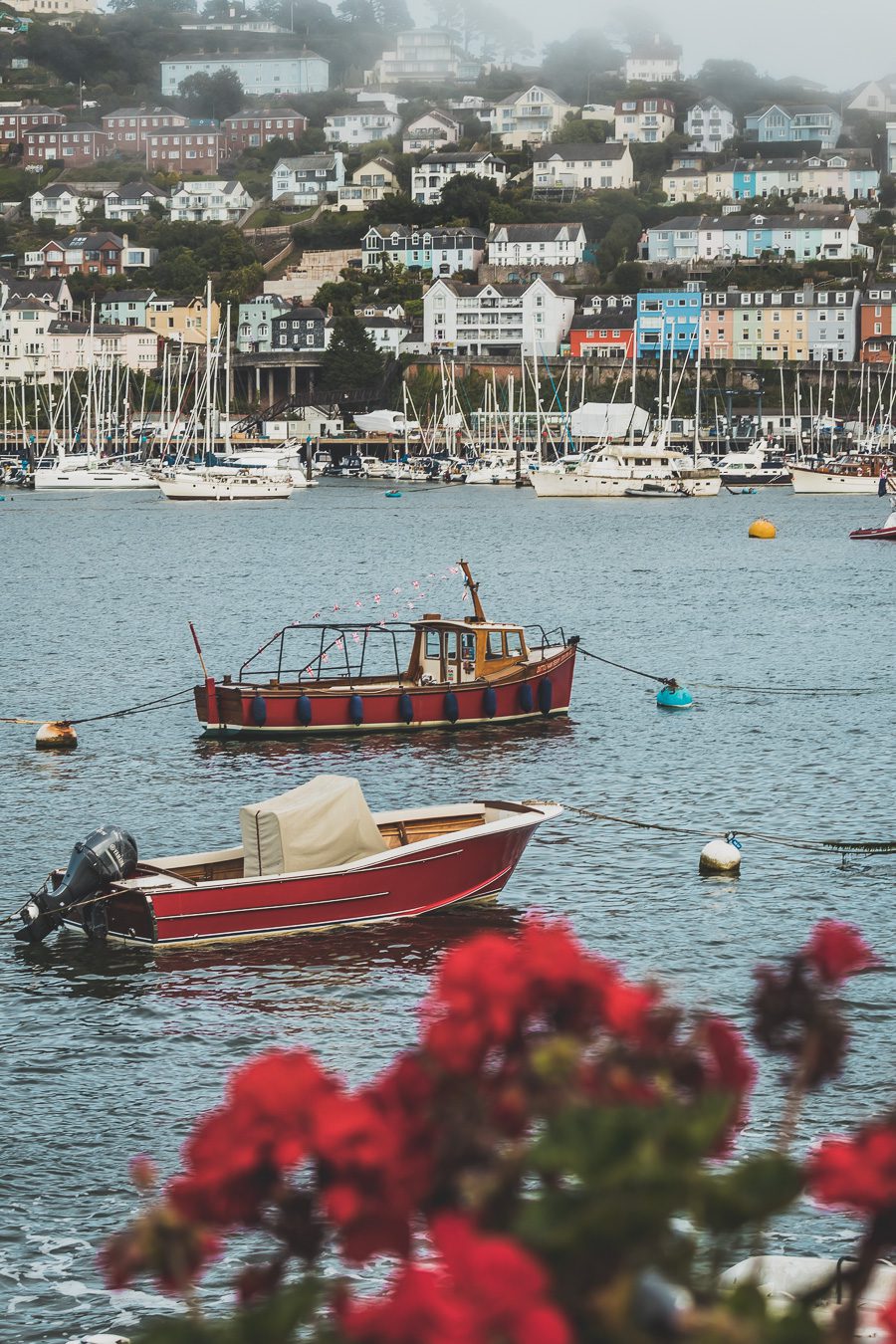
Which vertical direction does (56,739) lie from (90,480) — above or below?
below

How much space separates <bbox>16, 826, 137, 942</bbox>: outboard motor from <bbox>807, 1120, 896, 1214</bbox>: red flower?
2067 cm

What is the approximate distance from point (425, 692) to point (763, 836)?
13564 millimetres

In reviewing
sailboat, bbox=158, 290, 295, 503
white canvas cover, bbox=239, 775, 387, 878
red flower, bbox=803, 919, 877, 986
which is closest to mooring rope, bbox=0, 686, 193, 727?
white canvas cover, bbox=239, 775, 387, 878

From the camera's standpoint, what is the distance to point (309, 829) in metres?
26.3

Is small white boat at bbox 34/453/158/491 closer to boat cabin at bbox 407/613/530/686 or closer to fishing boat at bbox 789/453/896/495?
fishing boat at bbox 789/453/896/495

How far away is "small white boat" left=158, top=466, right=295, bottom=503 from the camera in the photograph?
15438 cm

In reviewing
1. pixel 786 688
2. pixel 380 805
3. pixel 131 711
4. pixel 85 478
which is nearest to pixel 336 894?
pixel 380 805

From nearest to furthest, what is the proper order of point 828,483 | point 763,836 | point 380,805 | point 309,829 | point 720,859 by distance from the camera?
point 309,829
point 720,859
point 763,836
point 380,805
point 828,483

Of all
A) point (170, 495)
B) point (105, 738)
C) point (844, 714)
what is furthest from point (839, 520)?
point (105, 738)

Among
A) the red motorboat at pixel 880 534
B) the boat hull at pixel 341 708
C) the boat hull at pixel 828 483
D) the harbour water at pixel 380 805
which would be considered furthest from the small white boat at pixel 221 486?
the boat hull at pixel 341 708

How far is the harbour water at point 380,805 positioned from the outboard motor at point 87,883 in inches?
17.3

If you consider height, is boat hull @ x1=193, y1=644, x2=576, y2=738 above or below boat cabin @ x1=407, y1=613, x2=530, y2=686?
below

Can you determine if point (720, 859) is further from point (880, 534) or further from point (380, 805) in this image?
point (880, 534)

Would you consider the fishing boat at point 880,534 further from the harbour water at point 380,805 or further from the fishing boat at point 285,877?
the fishing boat at point 285,877
